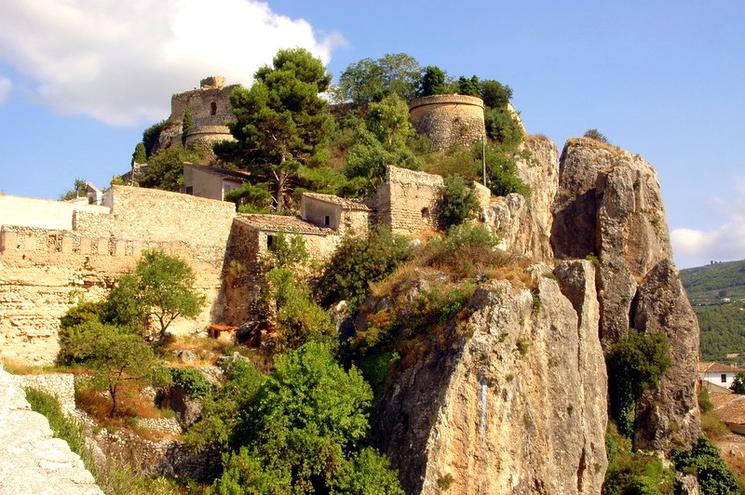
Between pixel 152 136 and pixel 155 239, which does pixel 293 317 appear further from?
pixel 152 136

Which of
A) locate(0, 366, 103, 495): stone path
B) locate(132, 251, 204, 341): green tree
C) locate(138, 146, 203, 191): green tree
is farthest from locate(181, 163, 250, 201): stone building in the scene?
locate(0, 366, 103, 495): stone path

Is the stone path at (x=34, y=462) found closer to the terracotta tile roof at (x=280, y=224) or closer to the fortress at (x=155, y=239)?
the fortress at (x=155, y=239)

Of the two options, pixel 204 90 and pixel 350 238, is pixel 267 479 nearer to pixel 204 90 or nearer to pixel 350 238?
pixel 350 238

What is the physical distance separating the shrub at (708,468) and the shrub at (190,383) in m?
19.0

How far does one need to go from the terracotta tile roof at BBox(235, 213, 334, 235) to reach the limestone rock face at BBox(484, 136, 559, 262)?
763cm

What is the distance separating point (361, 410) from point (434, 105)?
27173 mm

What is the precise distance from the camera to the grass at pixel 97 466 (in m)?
9.32

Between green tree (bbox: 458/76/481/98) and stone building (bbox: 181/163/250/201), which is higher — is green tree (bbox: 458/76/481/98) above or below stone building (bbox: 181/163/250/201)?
above

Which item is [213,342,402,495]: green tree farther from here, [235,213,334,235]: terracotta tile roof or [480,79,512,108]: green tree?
[480,79,512,108]: green tree

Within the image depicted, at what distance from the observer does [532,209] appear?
37969 millimetres

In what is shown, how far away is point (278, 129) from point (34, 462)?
94.2ft

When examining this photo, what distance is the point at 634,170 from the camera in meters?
40.4

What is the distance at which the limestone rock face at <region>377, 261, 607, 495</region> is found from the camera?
2016 centimetres

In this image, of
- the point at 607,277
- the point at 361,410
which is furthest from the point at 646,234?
the point at 361,410
